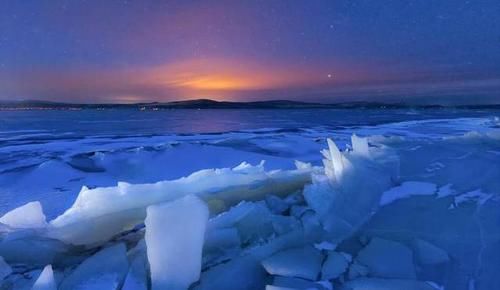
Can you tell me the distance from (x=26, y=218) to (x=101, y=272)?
0.79m

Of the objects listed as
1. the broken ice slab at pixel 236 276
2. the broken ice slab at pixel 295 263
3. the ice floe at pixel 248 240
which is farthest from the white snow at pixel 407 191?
the broken ice slab at pixel 236 276

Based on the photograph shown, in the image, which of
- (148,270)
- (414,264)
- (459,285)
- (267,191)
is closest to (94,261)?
(148,270)

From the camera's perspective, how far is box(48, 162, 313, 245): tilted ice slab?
2.30 metres

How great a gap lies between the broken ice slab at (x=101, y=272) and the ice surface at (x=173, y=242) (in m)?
0.23

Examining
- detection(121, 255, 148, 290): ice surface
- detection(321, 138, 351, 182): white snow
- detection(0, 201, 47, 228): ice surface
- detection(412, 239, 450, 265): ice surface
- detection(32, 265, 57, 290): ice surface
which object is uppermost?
detection(321, 138, 351, 182): white snow

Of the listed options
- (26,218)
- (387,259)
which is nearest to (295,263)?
(387,259)

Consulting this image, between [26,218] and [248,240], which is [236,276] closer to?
[248,240]

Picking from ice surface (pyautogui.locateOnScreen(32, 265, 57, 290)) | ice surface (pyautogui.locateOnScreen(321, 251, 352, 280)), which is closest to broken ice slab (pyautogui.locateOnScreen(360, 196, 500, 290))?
ice surface (pyautogui.locateOnScreen(321, 251, 352, 280))

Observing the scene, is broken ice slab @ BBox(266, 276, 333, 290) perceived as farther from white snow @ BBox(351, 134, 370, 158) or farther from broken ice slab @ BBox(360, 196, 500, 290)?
white snow @ BBox(351, 134, 370, 158)

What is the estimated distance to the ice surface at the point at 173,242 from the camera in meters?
1.83

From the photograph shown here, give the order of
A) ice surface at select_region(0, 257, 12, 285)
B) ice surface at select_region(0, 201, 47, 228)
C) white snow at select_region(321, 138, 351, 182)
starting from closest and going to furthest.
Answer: ice surface at select_region(0, 257, 12, 285) < ice surface at select_region(0, 201, 47, 228) < white snow at select_region(321, 138, 351, 182)

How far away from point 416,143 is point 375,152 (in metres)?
2.36

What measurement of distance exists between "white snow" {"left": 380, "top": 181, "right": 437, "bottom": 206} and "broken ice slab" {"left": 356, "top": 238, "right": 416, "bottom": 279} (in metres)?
0.98

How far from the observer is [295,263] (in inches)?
83.3
